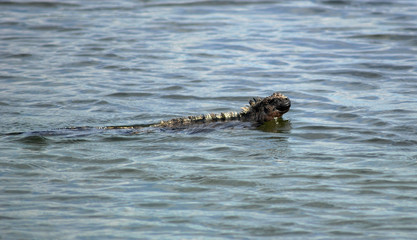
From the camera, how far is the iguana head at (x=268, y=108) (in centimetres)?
1244

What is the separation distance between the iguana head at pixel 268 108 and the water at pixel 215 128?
21 centimetres

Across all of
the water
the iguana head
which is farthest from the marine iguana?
the water

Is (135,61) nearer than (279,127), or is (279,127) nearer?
(279,127)

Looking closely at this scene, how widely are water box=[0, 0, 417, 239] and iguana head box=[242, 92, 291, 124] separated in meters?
0.21

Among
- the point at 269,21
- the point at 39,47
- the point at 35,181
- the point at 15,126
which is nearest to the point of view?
the point at 35,181

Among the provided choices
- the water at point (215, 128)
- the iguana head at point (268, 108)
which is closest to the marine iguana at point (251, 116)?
the iguana head at point (268, 108)

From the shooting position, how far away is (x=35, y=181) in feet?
30.6

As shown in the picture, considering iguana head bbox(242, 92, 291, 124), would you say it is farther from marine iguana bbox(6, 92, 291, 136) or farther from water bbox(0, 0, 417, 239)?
water bbox(0, 0, 417, 239)

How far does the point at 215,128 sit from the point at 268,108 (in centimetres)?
108

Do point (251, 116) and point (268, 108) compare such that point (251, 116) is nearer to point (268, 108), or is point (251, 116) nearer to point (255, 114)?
point (255, 114)

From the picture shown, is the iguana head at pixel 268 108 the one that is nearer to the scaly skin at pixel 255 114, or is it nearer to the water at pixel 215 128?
the scaly skin at pixel 255 114

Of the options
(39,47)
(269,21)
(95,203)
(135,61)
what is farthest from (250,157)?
(269,21)

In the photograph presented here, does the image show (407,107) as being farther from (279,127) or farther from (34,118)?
(34,118)

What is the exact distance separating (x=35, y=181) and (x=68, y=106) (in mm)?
5130
